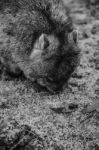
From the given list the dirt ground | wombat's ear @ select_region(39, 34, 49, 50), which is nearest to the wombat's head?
wombat's ear @ select_region(39, 34, 49, 50)

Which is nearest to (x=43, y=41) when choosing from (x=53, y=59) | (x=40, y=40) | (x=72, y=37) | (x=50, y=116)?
(x=40, y=40)

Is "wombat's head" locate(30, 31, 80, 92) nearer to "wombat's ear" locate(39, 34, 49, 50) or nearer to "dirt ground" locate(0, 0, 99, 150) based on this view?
"wombat's ear" locate(39, 34, 49, 50)

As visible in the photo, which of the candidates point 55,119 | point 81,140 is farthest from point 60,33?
point 81,140

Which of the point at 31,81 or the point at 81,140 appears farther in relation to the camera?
the point at 31,81

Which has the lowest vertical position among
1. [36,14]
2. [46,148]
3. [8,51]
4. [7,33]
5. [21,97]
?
[46,148]

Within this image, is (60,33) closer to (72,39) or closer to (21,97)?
(72,39)

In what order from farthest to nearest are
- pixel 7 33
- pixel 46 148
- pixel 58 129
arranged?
pixel 7 33
pixel 58 129
pixel 46 148

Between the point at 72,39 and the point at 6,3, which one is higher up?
→ the point at 6,3
